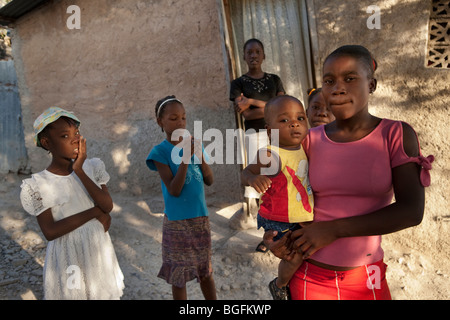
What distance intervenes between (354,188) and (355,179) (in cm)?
3

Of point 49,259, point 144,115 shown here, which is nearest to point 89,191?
point 49,259

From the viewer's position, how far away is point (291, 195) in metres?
1.41

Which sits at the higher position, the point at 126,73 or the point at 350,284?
the point at 126,73

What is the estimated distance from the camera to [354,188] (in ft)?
3.84

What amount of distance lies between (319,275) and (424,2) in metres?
3.26

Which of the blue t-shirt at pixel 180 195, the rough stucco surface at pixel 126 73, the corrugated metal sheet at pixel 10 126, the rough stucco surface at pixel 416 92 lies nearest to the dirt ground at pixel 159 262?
the rough stucco surface at pixel 416 92

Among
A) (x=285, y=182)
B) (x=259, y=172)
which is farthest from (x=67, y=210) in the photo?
(x=285, y=182)

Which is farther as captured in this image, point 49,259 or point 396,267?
point 396,267

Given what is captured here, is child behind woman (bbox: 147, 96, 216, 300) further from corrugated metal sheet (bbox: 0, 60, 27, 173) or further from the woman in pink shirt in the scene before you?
corrugated metal sheet (bbox: 0, 60, 27, 173)

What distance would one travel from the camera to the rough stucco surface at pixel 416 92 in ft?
10.8

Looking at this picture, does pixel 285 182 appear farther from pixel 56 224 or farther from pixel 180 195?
pixel 56 224

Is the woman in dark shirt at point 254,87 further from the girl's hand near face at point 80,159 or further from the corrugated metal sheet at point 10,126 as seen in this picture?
the corrugated metal sheet at point 10,126
